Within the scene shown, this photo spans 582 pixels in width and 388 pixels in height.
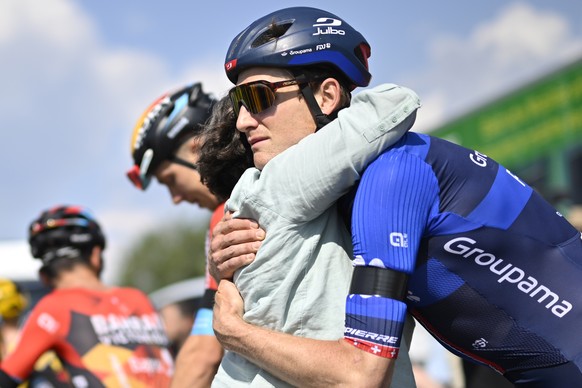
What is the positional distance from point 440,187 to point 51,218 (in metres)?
4.14

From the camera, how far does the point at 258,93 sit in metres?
2.85

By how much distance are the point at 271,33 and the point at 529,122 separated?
41.2ft

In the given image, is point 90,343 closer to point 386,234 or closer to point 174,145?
point 174,145

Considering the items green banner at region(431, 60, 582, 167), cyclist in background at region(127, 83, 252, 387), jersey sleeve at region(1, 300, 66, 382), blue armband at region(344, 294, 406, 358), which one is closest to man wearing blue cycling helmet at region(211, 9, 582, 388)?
blue armband at region(344, 294, 406, 358)

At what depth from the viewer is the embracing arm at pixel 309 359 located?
2322 millimetres

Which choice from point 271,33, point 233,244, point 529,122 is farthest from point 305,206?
point 529,122

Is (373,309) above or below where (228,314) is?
above

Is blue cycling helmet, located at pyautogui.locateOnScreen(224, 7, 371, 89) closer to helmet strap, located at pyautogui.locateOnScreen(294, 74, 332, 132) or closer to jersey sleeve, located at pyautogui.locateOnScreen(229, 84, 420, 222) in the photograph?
helmet strap, located at pyautogui.locateOnScreen(294, 74, 332, 132)

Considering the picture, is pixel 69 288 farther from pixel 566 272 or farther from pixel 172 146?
pixel 566 272

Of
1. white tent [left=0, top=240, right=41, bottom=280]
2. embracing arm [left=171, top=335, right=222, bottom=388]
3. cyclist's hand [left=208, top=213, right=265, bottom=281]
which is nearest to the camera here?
cyclist's hand [left=208, top=213, right=265, bottom=281]

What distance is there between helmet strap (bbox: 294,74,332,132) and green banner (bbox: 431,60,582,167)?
1188 cm

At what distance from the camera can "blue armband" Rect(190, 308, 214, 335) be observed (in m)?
4.18

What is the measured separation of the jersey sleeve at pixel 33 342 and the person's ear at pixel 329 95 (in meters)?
2.93

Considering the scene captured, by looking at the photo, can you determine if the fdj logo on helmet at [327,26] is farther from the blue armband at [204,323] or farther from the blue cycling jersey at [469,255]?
the blue armband at [204,323]
